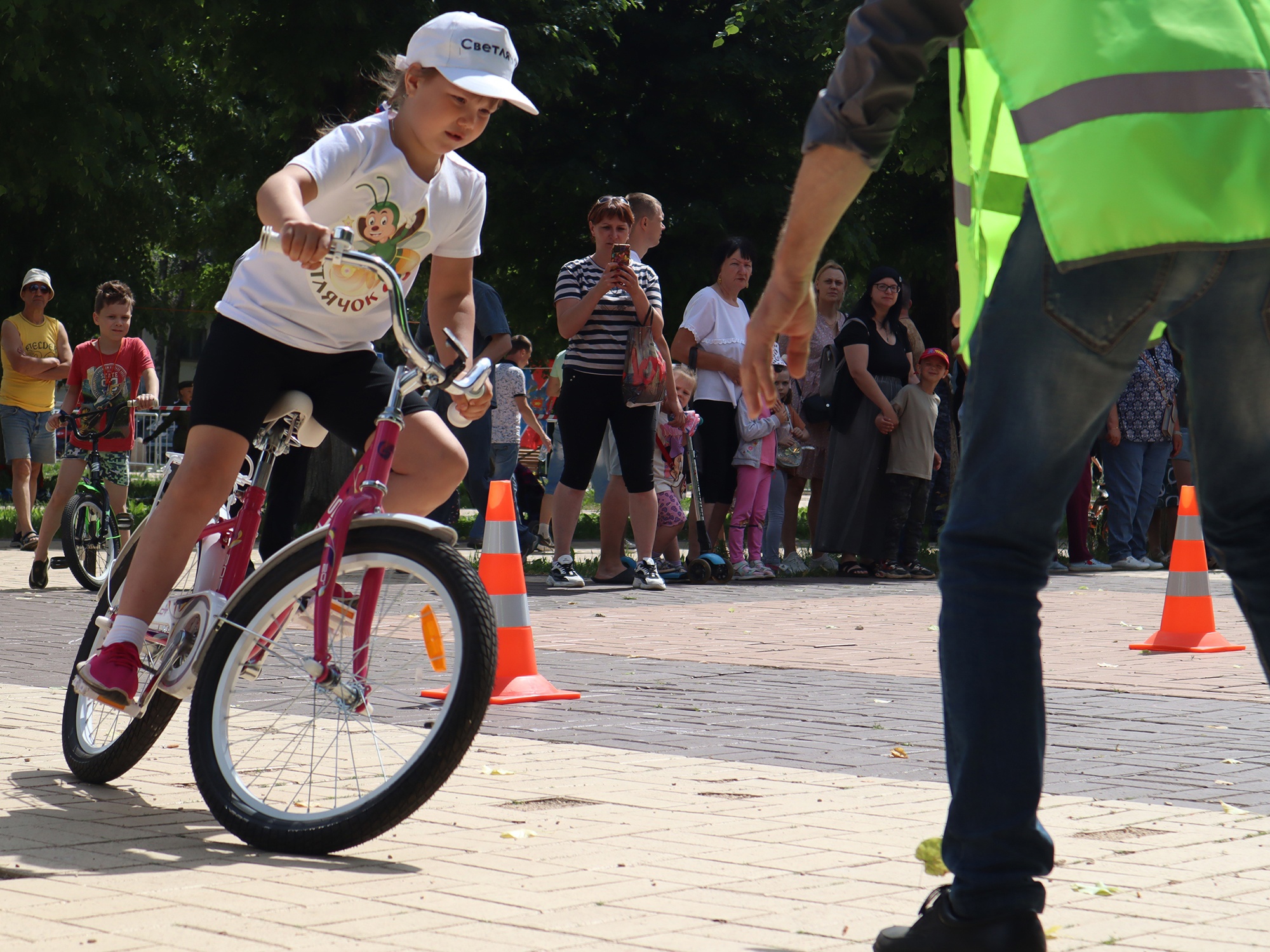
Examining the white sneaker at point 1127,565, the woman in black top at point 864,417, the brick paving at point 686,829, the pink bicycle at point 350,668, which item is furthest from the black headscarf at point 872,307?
the pink bicycle at point 350,668

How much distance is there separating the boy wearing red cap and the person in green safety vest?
28.1 ft

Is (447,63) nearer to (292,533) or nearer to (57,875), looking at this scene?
(292,533)

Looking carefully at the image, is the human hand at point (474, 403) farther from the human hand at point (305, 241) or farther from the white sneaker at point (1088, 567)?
the white sneaker at point (1088, 567)

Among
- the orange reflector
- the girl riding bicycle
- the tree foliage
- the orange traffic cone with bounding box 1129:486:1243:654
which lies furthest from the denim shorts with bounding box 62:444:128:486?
the orange reflector

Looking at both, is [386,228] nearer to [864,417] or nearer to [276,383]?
[276,383]

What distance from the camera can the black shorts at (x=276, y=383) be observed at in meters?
3.99

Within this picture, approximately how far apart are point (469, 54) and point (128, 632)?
1.69 m

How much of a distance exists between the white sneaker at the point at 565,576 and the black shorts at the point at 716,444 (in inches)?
48.8

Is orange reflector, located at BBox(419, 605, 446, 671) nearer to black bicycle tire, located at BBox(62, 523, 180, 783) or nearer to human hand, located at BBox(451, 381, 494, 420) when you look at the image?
human hand, located at BBox(451, 381, 494, 420)

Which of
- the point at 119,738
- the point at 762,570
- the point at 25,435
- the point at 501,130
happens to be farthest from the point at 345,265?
the point at 501,130

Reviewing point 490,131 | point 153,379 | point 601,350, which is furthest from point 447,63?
point 490,131

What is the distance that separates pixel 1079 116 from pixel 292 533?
335 centimetres

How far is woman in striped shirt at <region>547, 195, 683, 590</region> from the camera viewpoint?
9.62 meters

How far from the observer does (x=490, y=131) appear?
1958cm
